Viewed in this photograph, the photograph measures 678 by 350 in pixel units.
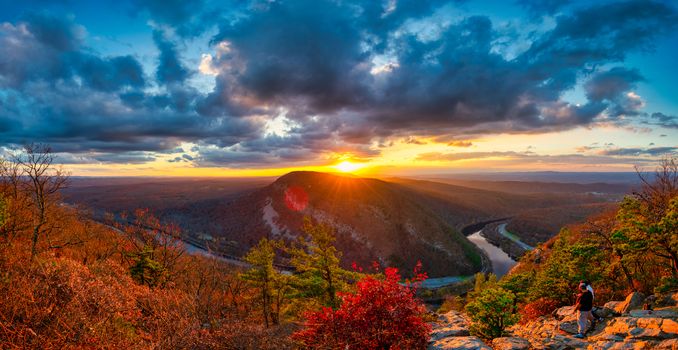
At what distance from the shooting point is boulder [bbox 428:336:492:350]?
36.2 ft

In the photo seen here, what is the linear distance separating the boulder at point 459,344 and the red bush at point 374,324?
0.51 meters

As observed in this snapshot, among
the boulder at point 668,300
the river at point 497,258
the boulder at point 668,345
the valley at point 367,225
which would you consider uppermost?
the boulder at point 668,345

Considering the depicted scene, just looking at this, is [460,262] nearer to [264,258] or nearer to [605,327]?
[264,258]

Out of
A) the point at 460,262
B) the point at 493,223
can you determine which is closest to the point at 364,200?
the point at 460,262

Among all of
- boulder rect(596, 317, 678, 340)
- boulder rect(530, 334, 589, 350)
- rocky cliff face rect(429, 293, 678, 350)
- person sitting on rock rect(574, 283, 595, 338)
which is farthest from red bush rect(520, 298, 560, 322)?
boulder rect(530, 334, 589, 350)

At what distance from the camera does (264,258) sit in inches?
1173

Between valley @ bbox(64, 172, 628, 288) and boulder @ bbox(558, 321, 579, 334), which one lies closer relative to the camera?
boulder @ bbox(558, 321, 579, 334)

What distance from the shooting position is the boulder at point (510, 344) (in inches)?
447

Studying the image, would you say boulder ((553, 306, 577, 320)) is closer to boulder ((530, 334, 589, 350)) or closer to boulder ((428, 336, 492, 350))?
boulder ((530, 334, 589, 350))

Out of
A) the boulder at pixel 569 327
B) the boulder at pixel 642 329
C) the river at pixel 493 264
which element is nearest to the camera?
the boulder at pixel 642 329

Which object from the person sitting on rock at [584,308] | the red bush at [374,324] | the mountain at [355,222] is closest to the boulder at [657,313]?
the person sitting on rock at [584,308]

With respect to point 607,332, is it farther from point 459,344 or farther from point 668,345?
point 459,344

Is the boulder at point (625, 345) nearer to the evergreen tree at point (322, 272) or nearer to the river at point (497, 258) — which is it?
the evergreen tree at point (322, 272)

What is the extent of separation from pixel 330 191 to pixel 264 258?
9797 cm
